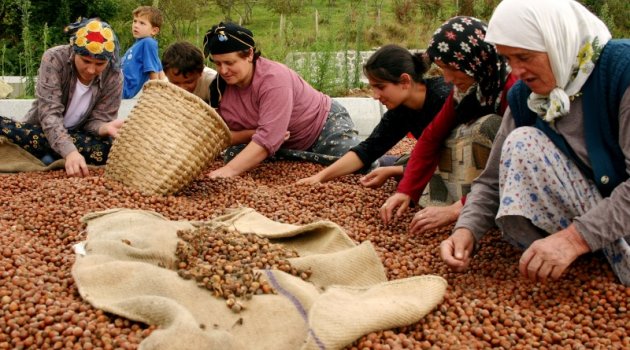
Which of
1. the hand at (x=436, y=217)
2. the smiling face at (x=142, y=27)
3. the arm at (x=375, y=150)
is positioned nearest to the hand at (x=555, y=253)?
the hand at (x=436, y=217)

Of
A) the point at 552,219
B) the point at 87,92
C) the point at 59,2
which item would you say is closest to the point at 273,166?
the point at 87,92

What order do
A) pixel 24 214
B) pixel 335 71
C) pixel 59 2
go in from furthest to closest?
pixel 59 2 → pixel 335 71 → pixel 24 214

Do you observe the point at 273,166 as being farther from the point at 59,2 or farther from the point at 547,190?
the point at 59,2

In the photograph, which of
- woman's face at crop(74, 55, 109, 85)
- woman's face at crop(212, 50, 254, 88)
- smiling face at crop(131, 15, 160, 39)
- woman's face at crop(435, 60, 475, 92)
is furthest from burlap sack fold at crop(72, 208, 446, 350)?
smiling face at crop(131, 15, 160, 39)

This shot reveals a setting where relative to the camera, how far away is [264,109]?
4.45 metres

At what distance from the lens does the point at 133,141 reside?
3850mm

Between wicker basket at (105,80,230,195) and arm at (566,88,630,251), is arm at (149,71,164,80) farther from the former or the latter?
arm at (566,88,630,251)

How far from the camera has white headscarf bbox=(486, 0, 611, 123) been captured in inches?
94.0

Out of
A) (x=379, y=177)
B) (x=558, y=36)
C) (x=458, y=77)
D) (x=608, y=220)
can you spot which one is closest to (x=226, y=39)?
(x=379, y=177)

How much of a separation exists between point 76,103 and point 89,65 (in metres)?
0.37

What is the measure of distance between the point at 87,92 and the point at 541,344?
3.50 metres

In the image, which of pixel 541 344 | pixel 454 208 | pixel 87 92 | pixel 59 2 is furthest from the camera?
pixel 59 2

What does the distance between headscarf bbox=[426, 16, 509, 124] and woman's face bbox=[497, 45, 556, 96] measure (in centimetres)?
65

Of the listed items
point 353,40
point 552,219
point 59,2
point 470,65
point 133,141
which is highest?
point 470,65
